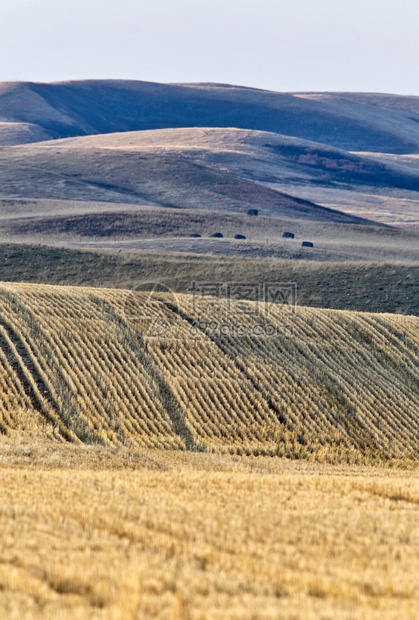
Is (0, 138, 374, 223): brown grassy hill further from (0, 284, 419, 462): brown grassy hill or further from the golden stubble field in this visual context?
the golden stubble field

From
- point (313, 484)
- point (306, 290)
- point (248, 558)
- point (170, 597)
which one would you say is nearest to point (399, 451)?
point (313, 484)

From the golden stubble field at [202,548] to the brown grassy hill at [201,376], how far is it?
7909 millimetres

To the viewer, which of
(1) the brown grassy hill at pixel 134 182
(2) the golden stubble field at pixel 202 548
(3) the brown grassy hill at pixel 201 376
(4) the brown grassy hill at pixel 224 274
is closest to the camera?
(2) the golden stubble field at pixel 202 548

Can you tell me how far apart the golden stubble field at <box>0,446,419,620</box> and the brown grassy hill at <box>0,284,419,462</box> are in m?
7.91

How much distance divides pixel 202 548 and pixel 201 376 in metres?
17.5

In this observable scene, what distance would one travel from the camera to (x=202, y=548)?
7992 millimetres

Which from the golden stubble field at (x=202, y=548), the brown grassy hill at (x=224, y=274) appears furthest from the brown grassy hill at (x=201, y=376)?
the brown grassy hill at (x=224, y=274)

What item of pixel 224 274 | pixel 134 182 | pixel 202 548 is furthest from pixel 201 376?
pixel 134 182

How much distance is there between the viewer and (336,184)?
13400cm

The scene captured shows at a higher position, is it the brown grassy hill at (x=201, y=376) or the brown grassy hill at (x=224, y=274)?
the brown grassy hill at (x=201, y=376)

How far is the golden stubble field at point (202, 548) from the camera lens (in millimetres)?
6293

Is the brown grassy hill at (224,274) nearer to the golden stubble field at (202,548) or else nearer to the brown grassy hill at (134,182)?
the golden stubble field at (202,548)

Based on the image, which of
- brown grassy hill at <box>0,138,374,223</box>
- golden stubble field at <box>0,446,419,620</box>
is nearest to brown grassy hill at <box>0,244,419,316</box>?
golden stubble field at <box>0,446,419,620</box>

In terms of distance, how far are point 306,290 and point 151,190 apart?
56.8 m
